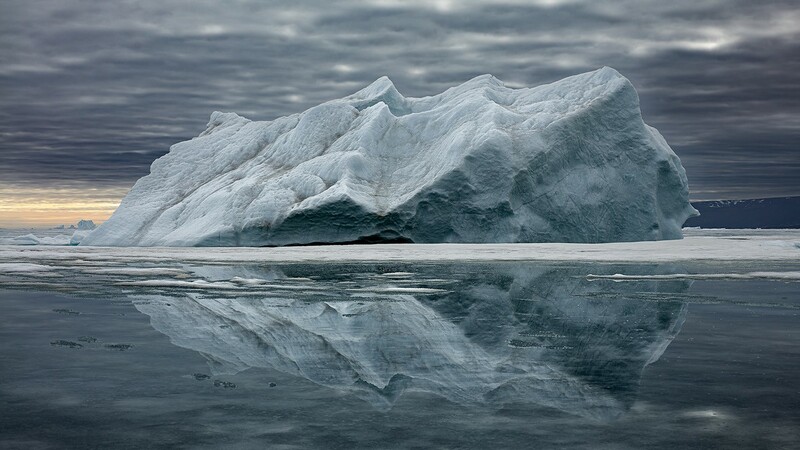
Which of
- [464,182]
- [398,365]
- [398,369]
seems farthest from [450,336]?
[464,182]

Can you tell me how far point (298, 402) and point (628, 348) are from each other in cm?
329

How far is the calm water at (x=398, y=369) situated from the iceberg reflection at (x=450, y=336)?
0.10 feet

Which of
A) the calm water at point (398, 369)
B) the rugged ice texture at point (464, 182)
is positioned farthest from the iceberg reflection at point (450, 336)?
the rugged ice texture at point (464, 182)

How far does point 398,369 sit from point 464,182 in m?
23.7

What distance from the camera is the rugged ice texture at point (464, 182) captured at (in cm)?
2923

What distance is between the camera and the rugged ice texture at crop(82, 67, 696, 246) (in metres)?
29.2

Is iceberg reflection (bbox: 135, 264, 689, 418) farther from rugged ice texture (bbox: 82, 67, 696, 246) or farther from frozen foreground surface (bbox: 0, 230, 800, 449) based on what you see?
rugged ice texture (bbox: 82, 67, 696, 246)

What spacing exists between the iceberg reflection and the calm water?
1.2 inches

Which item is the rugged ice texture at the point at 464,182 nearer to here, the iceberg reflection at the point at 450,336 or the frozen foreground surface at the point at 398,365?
the frozen foreground surface at the point at 398,365

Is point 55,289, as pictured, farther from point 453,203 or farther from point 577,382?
point 453,203

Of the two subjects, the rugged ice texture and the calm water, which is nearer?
the calm water

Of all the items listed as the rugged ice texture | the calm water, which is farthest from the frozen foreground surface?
the rugged ice texture

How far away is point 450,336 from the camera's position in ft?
23.7

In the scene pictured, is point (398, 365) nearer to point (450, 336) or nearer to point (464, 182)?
point (450, 336)
